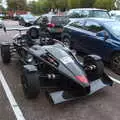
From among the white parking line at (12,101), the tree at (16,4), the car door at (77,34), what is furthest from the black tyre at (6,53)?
the tree at (16,4)

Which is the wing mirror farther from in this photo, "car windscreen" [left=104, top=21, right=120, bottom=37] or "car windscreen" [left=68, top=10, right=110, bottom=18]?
"car windscreen" [left=68, top=10, right=110, bottom=18]

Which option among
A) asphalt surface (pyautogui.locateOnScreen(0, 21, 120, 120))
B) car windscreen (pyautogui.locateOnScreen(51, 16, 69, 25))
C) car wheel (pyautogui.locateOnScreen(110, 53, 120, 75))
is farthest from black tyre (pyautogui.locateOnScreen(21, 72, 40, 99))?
car windscreen (pyautogui.locateOnScreen(51, 16, 69, 25))

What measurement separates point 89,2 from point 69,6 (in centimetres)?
435

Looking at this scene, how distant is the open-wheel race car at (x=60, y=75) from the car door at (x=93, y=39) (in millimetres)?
1760

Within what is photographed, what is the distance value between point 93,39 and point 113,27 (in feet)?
2.39

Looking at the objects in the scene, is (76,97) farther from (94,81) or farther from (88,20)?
(88,20)

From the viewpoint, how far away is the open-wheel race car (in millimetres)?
5426

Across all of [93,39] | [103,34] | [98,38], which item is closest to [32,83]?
[103,34]

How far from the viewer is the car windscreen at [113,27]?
8.33 meters

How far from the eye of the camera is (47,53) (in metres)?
6.49

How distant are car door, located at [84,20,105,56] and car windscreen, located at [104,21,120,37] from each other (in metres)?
0.22

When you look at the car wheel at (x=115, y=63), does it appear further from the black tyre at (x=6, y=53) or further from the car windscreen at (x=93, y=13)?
the car windscreen at (x=93, y=13)

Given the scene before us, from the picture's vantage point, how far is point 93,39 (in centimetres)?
880

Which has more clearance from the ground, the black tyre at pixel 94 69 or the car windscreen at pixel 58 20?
the car windscreen at pixel 58 20
